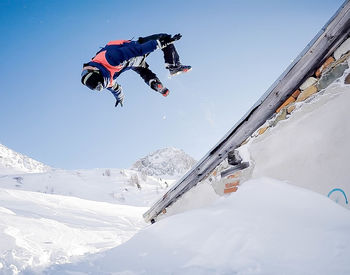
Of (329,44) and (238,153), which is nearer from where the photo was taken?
(329,44)

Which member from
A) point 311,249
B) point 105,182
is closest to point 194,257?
point 311,249

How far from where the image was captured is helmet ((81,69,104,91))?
7.78 ft

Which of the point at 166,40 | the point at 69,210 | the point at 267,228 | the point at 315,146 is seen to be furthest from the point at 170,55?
the point at 69,210

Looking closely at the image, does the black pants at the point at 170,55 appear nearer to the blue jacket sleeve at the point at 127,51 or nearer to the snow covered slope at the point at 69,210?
the blue jacket sleeve at the point at 127,51

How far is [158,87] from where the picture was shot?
3.20 m

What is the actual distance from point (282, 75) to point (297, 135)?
603mm

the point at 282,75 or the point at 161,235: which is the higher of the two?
the point at 282,75

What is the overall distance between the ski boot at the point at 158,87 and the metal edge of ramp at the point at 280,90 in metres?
1.18

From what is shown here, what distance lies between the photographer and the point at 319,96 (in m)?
2.01

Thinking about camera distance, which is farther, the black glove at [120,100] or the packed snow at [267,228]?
the black glove at [120,100]

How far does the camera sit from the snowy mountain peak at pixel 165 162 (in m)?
50.7

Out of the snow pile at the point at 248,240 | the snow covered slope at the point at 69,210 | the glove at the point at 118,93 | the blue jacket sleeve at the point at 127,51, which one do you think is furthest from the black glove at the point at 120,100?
the snow covered slope at the point at 69,210

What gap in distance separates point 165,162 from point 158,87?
5160 cm

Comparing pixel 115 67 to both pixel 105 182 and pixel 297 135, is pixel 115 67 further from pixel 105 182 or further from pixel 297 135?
pixel 105 182
